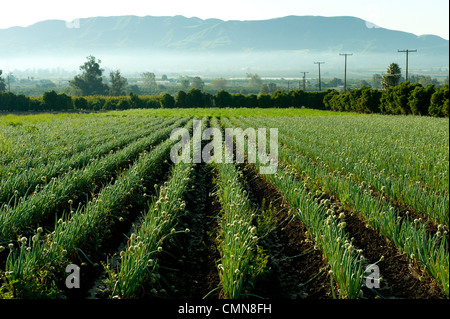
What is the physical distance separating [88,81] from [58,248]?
121972 millimetres

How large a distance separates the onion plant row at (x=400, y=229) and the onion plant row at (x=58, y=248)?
11.7 feet

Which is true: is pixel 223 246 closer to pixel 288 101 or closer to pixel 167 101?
pixel 288 101

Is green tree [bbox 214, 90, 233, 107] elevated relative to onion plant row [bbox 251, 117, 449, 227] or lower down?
elevated

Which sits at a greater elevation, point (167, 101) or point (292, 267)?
point (167, 101)

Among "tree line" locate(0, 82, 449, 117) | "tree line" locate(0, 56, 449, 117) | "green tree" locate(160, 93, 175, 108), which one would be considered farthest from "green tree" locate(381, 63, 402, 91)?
"green tree" locate(160, 93, 175, 108)

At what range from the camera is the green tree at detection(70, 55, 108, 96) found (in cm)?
11719

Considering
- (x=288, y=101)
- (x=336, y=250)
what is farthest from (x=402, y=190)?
(x=288, y=101)

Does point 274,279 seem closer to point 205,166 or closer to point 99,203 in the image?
point 99,203

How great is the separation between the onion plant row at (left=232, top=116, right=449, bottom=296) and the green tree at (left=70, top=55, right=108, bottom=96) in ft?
390

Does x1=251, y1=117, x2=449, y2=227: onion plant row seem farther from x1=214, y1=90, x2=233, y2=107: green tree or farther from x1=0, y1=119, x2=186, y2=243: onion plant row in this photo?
x1=214, y1=90, x2=233, y2=107: green tree

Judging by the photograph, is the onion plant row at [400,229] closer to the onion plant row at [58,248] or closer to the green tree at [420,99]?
the onion plant row at [58,248]

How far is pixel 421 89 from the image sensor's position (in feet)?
119

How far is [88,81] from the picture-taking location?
11712 cm

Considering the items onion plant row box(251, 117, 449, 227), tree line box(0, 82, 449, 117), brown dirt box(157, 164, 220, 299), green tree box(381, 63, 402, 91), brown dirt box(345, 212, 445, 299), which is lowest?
brown dirt box(157, 164, 220, 299)
